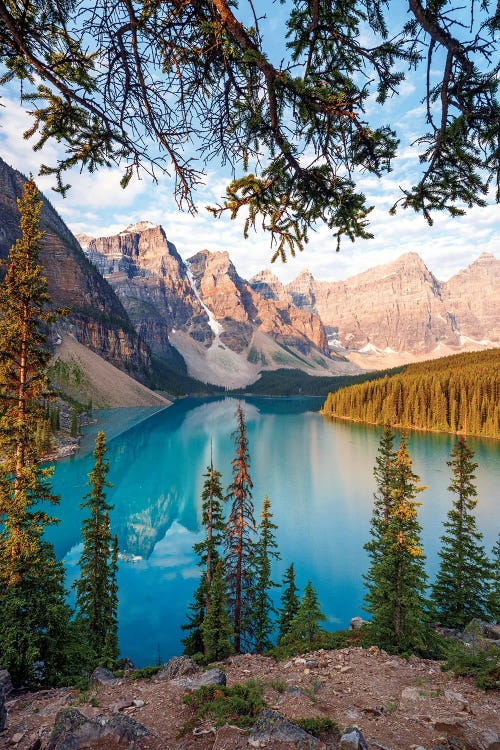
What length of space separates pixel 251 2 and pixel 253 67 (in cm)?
58

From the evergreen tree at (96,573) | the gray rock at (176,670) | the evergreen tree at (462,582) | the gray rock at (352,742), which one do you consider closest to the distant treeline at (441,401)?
the evergreen tree at (462,582)

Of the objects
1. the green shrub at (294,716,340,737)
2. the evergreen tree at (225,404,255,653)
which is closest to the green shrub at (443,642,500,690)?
the green shrub at (294,716,340,737)

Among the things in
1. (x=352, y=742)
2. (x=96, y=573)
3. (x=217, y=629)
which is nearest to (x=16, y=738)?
(x=352, y=742)

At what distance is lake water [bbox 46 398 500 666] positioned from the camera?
25.2 metres

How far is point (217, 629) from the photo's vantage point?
46.6 feet

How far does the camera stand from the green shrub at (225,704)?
19.7 feet

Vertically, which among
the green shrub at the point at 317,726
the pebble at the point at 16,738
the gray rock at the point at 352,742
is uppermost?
the gray rock at the point at 352,742

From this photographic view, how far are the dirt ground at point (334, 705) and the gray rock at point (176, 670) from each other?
395 mm

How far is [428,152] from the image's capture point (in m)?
4.17

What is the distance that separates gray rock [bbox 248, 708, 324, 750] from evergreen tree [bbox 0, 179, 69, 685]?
8.51 m

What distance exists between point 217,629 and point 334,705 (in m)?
8.32

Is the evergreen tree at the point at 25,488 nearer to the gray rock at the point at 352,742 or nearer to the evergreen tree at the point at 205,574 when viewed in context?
the evergreen tree at the point at 205,574

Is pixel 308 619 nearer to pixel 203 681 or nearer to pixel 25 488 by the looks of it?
pixel 203 681

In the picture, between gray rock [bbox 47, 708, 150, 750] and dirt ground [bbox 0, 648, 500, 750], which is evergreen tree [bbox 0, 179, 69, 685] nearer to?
dirt ground [bbox 0, 648, 500, 750]
